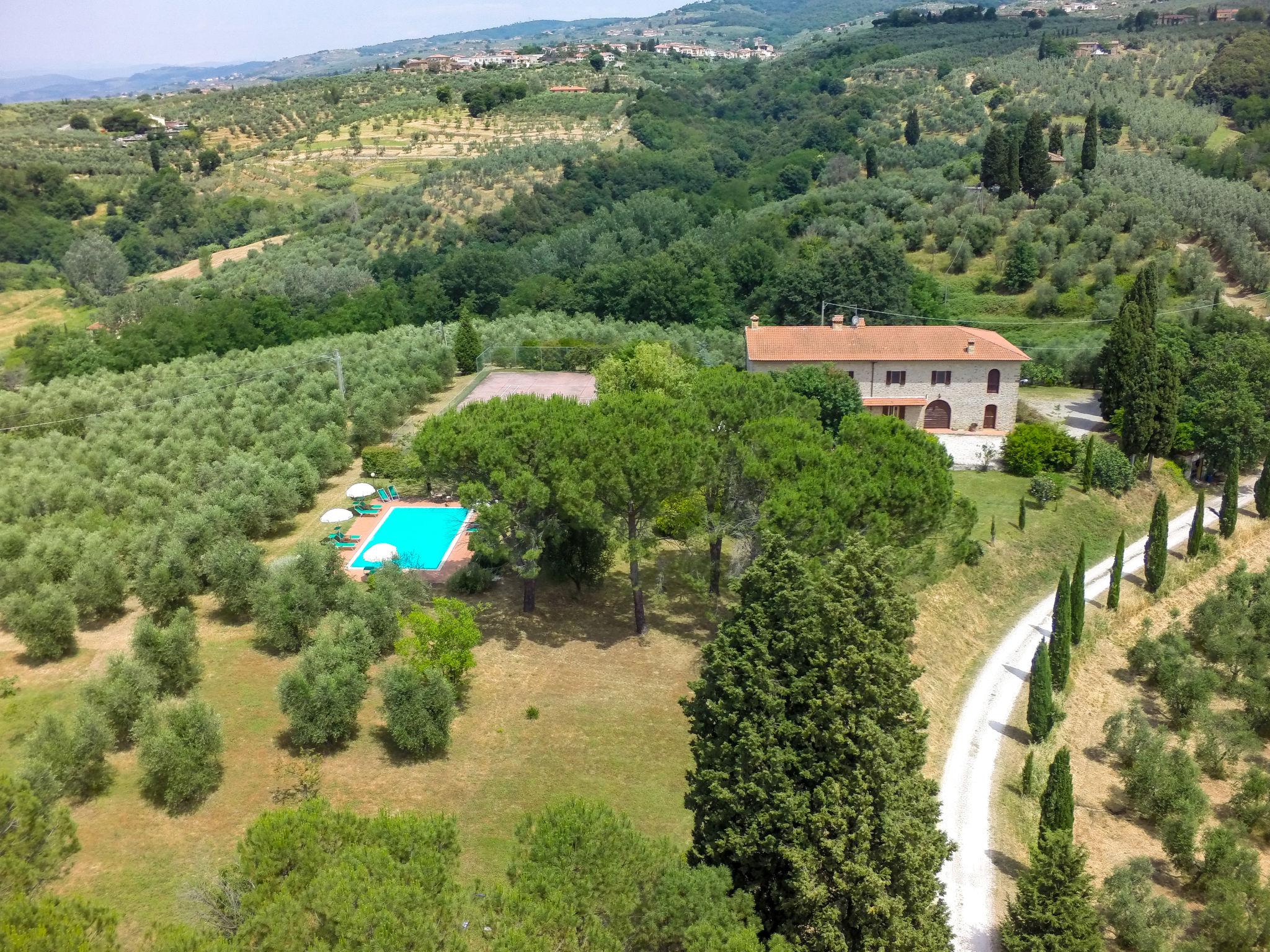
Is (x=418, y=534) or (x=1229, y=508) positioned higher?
(x=418, y=534)

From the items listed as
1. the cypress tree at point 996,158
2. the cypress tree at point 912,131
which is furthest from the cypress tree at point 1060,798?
the cypress tree at point 912,131

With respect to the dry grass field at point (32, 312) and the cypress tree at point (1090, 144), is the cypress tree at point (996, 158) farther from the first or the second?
the dry grass field at point (32, 312)

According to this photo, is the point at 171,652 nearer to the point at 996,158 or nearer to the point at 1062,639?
the point at 1062,639

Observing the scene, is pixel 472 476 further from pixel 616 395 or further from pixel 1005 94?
pixel 1005 94

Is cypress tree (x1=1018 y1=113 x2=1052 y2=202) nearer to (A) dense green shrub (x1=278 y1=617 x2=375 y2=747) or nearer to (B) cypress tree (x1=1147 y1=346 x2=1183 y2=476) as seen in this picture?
(B) cypress tree (x1=1147 y1=346 x2=1183 y2=476)

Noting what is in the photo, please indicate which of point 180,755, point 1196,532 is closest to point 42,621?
point 180,755

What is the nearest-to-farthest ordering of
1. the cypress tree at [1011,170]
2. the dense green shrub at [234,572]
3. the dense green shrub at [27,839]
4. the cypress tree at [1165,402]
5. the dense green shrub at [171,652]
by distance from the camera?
1. the dense green shrub at [27,839]
2. the dense green shrub at [171,652]
3. the dense green shrub at [234,572]
4. the cypress tree at [1165,402]
5. the cypress tree at [1011,170]

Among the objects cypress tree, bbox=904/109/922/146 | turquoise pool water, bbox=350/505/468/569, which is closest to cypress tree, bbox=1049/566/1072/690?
turquoise pool water, bbox=350/505/468/569

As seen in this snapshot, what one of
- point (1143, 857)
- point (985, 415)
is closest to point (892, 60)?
point (985, 415)
